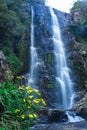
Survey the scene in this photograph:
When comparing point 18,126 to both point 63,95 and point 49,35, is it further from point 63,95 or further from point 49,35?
point 49,35

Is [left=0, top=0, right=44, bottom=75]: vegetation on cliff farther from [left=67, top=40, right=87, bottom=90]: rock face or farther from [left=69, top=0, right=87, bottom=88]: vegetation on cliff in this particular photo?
[left=69, top=0, right=87, bottom=88]: vegetation on cliff

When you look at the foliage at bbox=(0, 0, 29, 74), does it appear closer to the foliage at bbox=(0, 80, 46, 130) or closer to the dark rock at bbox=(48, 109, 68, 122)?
the dark rock at bbox=(48, 109, 68, 122)

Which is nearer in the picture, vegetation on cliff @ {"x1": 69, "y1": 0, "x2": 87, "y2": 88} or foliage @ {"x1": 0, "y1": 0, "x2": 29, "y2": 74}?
foliage @ {"x1": 0, "y1": 0, "x2": 29, "y2": 74}

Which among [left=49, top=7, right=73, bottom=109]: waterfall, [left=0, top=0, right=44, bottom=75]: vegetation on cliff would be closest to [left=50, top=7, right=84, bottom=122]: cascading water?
[left=49, top=7, right=73, bottom=109]: waterfall

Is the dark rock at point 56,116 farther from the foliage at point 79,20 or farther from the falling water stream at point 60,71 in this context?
the foliage at point 79,20

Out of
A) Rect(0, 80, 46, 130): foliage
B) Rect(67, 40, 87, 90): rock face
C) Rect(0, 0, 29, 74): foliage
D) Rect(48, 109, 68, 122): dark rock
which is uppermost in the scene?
Rect(0, 0, 29, 74): foliage

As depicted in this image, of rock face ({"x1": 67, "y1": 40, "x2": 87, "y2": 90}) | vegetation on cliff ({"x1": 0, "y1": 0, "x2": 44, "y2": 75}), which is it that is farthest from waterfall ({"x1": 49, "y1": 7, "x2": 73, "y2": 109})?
vegetation on cliff ({"x1": 0, "y1": 0, "x2": 44, "y2": 75})

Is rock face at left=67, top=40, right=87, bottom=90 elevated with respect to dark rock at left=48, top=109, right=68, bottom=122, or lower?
elevated

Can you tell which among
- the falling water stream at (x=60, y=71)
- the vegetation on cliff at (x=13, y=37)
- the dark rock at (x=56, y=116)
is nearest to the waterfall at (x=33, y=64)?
the falling water stream at (x=60, y=71)

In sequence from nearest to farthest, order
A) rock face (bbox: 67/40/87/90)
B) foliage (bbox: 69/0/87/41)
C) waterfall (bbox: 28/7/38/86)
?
1. waterfall (bbox: 28/7/38/86)
2. rock face (bbox: 67/40/87/90)
3. foliage (bbox: 69/0/87/41)

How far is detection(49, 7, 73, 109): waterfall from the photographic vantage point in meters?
18.8

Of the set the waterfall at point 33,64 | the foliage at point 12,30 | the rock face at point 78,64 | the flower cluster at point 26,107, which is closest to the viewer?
the flower cluster at point 26,107

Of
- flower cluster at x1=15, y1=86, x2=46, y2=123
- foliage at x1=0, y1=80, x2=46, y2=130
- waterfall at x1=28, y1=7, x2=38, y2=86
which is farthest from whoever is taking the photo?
waterfall at x1=28, y1=7, x2=38, y2=86

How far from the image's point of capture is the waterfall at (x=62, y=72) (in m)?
18.8
